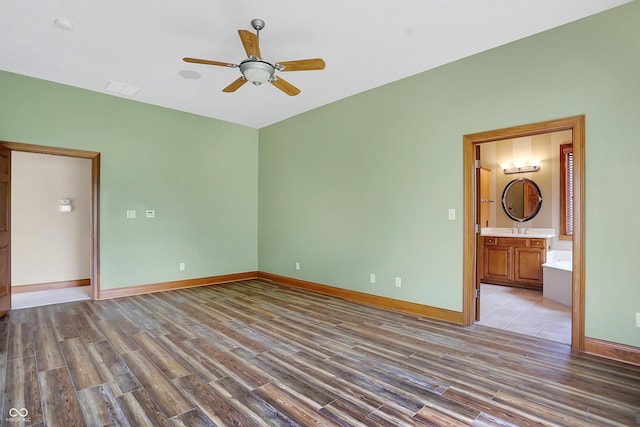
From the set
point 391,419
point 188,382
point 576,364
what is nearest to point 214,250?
point 188,382

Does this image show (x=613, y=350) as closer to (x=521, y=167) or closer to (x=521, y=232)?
(x=521, y=232)

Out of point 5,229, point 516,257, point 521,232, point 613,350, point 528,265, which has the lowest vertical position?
point 613,350

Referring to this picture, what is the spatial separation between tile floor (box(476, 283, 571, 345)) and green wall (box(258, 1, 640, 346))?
0.55 m

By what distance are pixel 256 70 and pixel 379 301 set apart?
313cm

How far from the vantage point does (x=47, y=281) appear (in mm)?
5289

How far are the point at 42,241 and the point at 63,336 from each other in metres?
3.04

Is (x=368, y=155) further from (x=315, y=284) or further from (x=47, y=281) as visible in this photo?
(x=47, y=281)

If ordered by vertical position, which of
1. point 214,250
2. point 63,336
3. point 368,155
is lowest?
point 63,336

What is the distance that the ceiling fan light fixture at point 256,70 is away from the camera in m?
2.77

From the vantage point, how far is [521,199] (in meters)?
6.17

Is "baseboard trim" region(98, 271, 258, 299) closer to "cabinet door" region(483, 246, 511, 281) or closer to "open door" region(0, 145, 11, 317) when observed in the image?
"open door" region(0, 145, 11, 317)

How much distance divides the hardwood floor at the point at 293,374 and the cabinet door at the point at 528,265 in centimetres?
276

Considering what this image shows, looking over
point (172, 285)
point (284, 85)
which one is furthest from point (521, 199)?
point (172, 285)

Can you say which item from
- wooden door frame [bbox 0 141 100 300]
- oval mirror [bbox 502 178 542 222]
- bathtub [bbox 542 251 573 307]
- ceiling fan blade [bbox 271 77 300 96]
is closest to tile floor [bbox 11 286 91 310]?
wooden door frame [bbox 0 141 100 300]
